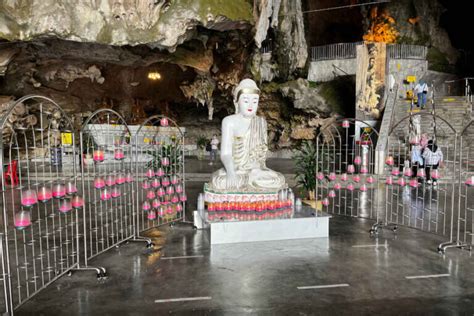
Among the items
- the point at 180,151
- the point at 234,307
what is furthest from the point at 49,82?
the point at 234,307

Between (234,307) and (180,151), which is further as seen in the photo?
(180,151)

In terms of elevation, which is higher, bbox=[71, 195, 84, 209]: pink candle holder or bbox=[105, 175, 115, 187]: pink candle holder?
bbox=[105, 175, 115, 187]: pink candle holder

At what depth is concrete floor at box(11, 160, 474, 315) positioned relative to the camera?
3746mm

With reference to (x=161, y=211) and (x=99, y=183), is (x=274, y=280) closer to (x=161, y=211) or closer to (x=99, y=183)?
(x=99, y=183)

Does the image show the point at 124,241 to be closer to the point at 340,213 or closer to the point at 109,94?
the point at 340,213

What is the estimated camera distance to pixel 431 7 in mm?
19328

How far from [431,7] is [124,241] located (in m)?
19.7

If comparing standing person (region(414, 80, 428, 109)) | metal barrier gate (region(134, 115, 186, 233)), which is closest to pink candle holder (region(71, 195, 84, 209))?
metal barrier gate (region(134, 115, 186, 233))

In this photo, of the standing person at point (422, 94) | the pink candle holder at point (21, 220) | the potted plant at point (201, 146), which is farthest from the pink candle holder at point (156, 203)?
the potted plant at point (201, 146)

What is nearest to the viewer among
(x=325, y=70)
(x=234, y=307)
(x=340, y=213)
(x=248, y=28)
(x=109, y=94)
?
(x=234, y=307)

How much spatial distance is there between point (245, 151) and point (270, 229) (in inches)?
54.8

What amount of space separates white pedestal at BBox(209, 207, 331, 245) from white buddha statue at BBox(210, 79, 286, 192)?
0.58 m

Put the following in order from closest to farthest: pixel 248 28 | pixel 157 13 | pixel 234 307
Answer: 1. pixel 234 307
2. pixel 157 13
3. pixel 248 28

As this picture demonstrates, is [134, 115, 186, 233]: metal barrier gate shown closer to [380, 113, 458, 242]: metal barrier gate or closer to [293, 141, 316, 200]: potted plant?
[293, 141, 316, 200]: potted plant
